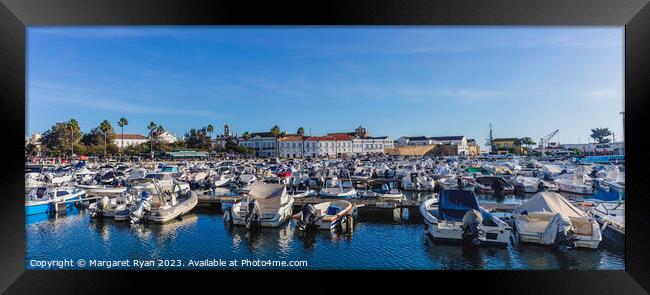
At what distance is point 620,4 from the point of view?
4.55 metres

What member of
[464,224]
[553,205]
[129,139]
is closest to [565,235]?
[553,205]

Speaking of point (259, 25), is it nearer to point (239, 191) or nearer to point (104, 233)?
point (104, 233)

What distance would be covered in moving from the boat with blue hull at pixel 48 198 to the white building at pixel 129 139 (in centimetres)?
1109

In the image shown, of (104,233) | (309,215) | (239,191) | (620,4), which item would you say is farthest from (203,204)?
(620,4)

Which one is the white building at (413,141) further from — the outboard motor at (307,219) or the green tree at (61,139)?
the outboard motor at (307,219)

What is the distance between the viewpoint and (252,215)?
8.87m

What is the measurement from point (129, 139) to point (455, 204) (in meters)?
24.1

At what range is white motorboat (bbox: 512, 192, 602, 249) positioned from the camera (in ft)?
23.0

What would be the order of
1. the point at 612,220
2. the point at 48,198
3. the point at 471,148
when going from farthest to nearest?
the point at 471,148, the point at 48,198, the point at 612,220

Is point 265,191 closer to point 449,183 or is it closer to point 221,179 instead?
point 221,179

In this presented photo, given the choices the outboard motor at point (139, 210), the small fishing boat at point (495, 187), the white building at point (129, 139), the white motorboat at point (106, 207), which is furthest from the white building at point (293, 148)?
the outboard motor at point (139, 210)

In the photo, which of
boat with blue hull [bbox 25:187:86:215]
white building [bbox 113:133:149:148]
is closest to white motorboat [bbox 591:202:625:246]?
boat with blue hull [bbox 25:187:86:215]

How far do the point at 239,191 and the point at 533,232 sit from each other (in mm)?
10640

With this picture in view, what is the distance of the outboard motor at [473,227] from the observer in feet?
23.4
